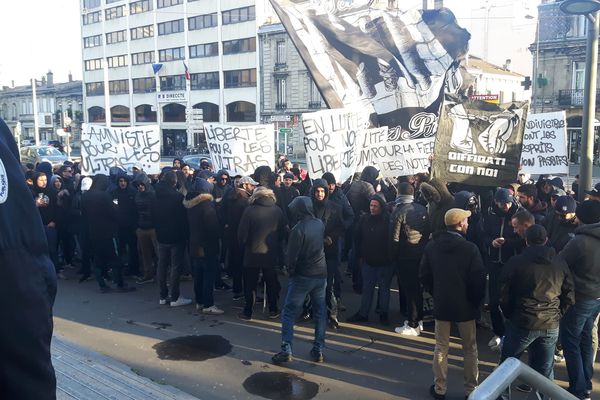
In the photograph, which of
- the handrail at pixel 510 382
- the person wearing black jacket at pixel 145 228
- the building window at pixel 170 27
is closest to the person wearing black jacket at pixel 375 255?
the person wearing black jacket at pixel 145 228

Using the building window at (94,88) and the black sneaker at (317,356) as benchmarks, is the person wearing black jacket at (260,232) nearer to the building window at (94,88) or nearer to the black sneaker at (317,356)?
the black sneaker at (317,356)

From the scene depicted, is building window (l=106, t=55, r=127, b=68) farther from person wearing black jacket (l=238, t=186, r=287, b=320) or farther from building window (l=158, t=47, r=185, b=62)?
person wearing black jacket (l=238, t=186, r=287, b=320)

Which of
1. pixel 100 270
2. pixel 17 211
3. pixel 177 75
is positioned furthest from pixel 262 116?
pixel 17 211

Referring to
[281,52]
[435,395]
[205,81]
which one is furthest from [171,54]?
[435,395]

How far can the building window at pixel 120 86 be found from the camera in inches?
2648

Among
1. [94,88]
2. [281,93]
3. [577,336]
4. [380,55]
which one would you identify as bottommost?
[577,336]

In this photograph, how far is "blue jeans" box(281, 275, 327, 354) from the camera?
20.0 feet

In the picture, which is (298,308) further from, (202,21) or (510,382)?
(202,21)

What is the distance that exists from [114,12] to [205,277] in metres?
67.3

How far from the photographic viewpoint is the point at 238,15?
5444 centimetres

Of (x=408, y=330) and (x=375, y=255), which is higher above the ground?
(x=375, y=255)

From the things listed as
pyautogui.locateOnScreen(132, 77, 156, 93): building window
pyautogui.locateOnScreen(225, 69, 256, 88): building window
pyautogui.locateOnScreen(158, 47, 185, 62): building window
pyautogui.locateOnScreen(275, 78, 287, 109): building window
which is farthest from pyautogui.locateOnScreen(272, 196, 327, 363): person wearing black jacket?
pyautogui.locateOnScreen(132, 77, 156, 93): building window

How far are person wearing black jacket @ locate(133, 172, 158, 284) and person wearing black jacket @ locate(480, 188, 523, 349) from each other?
537 centimetres

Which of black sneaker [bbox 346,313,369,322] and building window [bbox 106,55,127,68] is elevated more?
building window [bbox 106,55,127,68]
